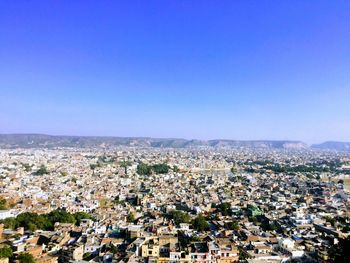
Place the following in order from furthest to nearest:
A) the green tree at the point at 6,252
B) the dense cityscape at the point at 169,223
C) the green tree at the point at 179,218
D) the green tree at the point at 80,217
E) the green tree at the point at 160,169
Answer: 1. the green tree at the point at 160,169
2. the green tree at the point at 80,217
3. the green tree at the point at 179,218
4. the dense cityscape at the point at 169,223
5. the green tree at the point at 6,252

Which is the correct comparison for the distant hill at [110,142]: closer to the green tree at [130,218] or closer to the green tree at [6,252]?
the green tree at [130,218]

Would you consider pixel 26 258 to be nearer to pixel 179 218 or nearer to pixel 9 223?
pixel 9 223

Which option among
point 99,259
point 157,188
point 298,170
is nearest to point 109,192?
point 157,188

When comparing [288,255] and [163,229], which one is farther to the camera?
[163,229]

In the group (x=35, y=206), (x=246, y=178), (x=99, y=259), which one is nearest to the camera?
(x=99, y=259)

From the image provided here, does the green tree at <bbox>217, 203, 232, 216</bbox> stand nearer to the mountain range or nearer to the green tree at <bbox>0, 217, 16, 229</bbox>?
the green tree at <bbox>0, 217, 16, 229</bbox>

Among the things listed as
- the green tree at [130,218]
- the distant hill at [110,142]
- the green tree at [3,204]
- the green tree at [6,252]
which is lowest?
the green tree at [130,218]

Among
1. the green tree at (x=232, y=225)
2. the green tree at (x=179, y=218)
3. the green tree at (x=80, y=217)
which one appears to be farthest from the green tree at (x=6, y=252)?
the green tree at (x=232, y=225)

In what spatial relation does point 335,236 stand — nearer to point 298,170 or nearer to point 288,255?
point 288,255

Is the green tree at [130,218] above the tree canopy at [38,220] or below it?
below
